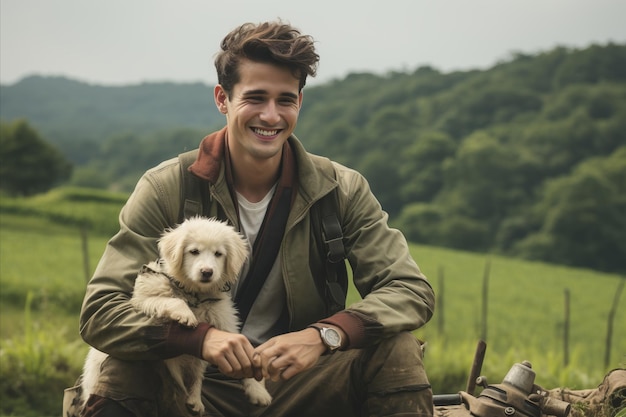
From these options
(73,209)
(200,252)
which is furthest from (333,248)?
(73,209)

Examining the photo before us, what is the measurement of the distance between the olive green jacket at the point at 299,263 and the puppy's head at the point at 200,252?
0.16 metres

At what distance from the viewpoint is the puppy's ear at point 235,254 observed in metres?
3.74

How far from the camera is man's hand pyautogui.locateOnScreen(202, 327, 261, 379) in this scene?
10.8ft

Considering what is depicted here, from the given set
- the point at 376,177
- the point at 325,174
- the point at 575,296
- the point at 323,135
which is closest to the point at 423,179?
the point at 376,177

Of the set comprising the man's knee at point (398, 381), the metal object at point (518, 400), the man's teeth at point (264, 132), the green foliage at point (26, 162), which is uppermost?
the man's teeth at point (264, 132)

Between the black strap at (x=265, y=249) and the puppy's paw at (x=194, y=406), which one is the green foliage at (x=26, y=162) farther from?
the puppy's paw at (x=194, y=406)

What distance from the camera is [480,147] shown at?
238ft

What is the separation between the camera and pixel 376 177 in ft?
254

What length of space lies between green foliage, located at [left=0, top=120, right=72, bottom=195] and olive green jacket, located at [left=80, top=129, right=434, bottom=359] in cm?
5504

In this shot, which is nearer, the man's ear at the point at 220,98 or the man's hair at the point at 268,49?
the man's hair at the point at 268,49

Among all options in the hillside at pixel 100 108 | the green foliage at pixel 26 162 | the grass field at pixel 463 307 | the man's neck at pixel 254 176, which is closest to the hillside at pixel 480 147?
the hillside at pixel 100 108

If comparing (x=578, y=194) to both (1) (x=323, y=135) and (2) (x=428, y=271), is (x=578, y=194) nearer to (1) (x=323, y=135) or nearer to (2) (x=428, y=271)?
(2) (x=428, y=271)

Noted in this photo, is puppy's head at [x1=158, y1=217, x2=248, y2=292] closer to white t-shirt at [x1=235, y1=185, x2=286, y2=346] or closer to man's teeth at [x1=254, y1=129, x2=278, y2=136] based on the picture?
white t-shirt at [x1=235, y1=185, x2=286, y2=346]

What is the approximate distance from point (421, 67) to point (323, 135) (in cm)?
3391
